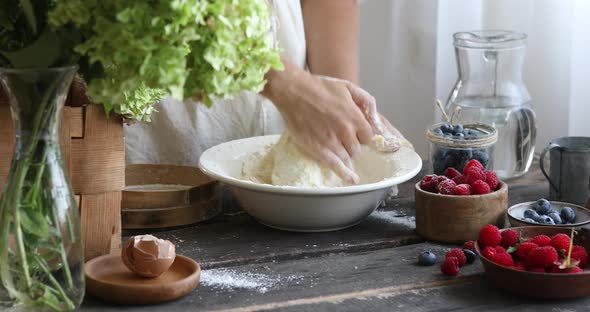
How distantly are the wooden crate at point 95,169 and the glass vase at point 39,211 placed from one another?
217 millimetres

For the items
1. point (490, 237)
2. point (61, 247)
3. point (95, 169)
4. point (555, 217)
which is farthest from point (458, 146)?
point (61, 247)

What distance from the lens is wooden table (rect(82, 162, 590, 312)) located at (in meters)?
1.16

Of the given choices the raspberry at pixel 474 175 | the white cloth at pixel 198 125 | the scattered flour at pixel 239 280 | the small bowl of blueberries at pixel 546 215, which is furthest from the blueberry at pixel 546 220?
the white cloth at pixel 198 125

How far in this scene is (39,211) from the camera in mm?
1021

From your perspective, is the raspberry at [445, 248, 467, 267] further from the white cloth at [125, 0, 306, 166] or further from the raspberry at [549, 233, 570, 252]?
the white cloth at [125, 0, 306, 166]

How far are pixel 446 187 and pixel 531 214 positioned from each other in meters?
0.13

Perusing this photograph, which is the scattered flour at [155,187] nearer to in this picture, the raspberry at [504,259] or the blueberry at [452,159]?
the blueberry at [452,159]

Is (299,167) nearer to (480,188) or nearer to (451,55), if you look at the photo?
(480,188)

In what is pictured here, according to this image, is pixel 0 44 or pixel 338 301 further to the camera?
pixel 338 301

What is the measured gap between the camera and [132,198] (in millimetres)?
1463

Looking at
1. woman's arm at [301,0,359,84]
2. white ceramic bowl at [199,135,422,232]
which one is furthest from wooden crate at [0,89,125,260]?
woman's arm at [301,0,359,84]

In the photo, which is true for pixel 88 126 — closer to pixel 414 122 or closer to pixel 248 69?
pixel 248 69

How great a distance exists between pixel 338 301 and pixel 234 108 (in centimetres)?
76

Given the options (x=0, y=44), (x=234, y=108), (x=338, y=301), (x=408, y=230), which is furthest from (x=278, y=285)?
(x=234, y=108)
